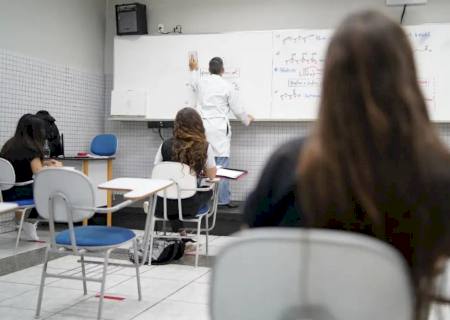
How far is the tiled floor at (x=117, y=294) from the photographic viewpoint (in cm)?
276

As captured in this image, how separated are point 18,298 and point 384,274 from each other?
265cm

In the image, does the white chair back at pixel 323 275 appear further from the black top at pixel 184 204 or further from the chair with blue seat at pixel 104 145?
the chair with blue seat at pixel 104 145

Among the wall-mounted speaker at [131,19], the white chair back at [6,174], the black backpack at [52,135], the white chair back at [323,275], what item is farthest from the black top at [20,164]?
the white chair back at [323,275]

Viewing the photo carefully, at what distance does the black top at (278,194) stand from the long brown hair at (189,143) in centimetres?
258

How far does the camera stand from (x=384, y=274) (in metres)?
0.87

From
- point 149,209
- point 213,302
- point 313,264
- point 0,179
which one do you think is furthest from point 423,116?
point 0,179

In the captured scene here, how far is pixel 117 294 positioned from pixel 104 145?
2.89 meters

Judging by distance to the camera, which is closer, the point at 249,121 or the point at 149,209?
the point at 149,209

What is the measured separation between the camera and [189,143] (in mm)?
3740

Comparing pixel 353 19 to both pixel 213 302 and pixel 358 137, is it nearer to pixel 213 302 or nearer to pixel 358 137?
pixel 358 137

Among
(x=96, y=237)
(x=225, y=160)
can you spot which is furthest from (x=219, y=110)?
(x=96, y=237)

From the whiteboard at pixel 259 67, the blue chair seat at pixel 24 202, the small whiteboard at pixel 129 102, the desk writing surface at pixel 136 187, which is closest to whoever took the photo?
the desk writing surface at pixel 136 187

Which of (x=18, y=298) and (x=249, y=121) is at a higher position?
(x=249, y=121)

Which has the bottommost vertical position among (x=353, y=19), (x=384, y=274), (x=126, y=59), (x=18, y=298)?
(x=18, y=298)
